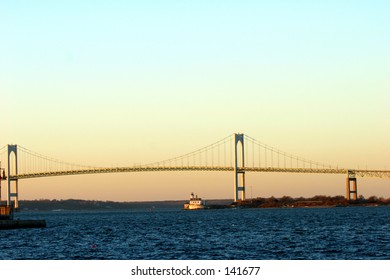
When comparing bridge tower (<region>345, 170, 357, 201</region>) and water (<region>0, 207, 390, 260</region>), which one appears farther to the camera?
bridge tower (<region>345, 170, 357, 201</region>)

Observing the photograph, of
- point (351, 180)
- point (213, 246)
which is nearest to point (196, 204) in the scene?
point (351, 180)

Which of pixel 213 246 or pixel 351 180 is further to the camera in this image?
pixel 351 180

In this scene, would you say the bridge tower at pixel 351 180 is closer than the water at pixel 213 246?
No

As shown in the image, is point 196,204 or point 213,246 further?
point 196,204

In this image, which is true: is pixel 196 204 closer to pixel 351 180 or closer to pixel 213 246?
pixel 351 180

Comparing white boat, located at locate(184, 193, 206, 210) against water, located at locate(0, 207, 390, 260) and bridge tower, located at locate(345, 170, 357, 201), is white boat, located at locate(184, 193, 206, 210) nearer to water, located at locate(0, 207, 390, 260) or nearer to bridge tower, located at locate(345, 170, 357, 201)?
bridge tower, located at locate(345, 170, 357, 201)

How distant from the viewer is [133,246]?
140ft

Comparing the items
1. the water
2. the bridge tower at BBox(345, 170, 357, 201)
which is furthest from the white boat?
the water

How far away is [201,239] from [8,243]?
10314 millimetres

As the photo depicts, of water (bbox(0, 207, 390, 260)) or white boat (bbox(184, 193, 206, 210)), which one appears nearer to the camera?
water (bbox(0, 207, 390, 260))

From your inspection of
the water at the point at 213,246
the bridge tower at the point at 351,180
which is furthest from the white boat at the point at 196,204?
the water at the point at 213,246

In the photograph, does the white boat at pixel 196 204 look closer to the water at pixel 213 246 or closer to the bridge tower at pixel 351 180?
the bridge tower at pixel 351 180
